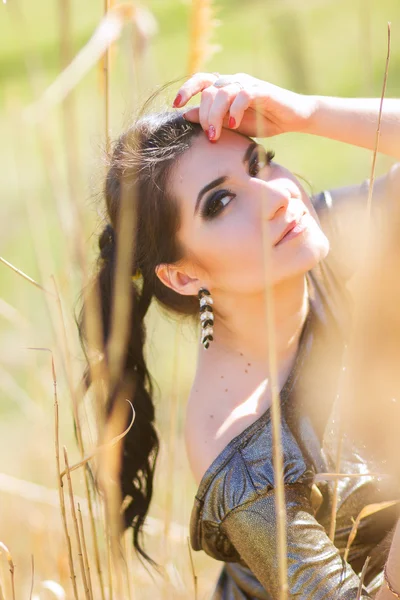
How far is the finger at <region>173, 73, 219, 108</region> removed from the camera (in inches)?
66.3

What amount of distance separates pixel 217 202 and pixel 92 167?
501mm

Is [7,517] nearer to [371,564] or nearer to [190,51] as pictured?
[371,564]

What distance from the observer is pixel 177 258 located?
1814mm

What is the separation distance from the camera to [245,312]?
184cm

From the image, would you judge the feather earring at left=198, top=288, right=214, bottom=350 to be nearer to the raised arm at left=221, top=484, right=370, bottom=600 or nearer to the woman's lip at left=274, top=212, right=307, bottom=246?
the woman's lip at left=274, top=212, right=307, bottom=246

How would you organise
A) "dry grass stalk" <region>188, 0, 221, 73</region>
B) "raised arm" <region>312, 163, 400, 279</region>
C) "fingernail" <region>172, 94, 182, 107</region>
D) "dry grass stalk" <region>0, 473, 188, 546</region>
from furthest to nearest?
"dry grass stalk" <region>0, 473, 188, 546</region> → "raised arm" <region>312, 163, 400, 279</region> → "fingernail" <region>172, 94, 182, 107</region> → "dry grass stalk" <region>188, 0, 221, 73</region>

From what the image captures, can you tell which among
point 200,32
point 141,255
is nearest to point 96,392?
point 141,255

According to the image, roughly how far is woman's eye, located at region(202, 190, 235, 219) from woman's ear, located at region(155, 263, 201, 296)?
0.56ft

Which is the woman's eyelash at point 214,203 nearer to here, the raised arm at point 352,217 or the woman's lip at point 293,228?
the woman's lip at point 293,228

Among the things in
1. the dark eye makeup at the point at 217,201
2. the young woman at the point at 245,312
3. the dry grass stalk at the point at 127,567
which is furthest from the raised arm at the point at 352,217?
the dry grass stalk at the point at 127,567

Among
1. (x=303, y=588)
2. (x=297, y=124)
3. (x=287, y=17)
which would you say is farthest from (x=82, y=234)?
(x=287, y=17)

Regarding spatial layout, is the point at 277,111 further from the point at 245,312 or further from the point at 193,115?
the point at 245,312

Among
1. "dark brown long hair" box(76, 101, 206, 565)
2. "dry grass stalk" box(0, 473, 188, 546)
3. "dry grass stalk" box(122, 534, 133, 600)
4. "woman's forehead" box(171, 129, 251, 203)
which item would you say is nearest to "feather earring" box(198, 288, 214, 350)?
"dark brown long hair" box(76, 101, 206, 565)

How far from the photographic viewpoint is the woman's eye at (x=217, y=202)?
1.70 meters
